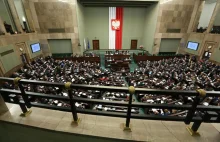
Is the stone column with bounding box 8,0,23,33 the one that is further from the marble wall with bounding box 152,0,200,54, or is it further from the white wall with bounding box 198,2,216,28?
the white wall with bounding box 198,2,216,28

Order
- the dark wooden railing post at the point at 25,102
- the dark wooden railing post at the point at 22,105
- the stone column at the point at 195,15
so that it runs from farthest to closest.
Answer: the stone column at the point at 195,15, the dark wooden railing post at the point at 22,105, the dark wooden railing post at the point at 25,102

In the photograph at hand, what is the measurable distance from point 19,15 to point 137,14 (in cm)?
1428

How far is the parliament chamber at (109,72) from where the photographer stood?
1.51 metres

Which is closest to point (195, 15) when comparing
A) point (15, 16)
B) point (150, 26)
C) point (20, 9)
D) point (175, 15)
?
point (175, 15)

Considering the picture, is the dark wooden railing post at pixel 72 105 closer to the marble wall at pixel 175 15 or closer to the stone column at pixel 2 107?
the stone column at pixel 2 107

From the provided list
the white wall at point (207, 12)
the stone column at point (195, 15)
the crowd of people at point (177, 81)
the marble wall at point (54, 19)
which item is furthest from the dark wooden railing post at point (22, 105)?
the white wall at point (207, 12)

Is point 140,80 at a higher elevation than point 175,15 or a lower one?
lower

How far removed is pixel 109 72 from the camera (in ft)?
29.8

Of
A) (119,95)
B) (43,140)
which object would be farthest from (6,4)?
(43,140)

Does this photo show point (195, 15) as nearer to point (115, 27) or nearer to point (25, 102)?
point (115, 27)

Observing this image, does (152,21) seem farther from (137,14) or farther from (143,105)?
(143,105)

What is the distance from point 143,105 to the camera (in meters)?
1.48

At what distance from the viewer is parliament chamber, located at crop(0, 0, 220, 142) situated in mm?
1510

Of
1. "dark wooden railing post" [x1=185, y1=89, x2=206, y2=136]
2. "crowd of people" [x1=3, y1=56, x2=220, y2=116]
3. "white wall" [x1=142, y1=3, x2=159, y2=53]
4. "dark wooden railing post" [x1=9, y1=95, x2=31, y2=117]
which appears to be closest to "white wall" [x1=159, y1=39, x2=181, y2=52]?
"white wall" [x1=142, y1=3, x2=159, y2=53]
